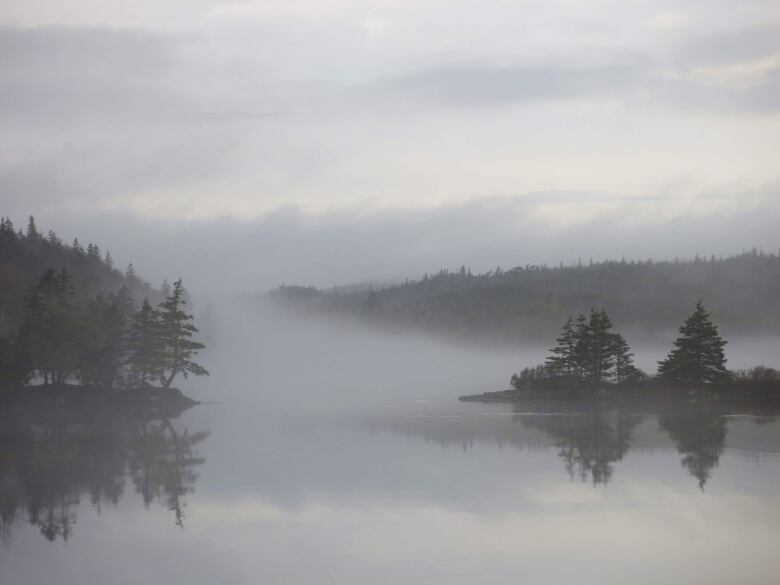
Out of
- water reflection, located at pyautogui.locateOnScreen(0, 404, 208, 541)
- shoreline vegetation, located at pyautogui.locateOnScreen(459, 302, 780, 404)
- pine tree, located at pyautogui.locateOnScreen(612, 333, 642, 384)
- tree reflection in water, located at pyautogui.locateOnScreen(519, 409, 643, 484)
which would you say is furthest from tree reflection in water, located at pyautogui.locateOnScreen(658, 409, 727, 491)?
water reflection, located at pyautogui.locateOnScreen(0, 404, 208, 541)

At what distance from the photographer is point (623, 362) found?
80.0 metres

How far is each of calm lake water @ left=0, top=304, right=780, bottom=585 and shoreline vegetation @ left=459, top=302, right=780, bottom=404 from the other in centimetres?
1248

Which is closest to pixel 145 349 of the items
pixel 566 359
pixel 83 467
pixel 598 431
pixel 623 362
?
pixel 566 359

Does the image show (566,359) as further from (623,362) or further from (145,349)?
(145,349)

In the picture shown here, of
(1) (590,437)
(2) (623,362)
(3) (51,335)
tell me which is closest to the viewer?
(1) (590,437)

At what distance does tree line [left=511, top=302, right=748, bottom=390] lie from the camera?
76.9m

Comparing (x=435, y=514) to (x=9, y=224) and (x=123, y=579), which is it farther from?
(x=9, y=224)

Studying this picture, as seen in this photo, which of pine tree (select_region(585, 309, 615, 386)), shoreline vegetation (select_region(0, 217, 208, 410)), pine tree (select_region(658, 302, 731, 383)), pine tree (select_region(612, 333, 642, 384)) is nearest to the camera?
shoreline vegetation (select_region(0, 217, 208, 410))

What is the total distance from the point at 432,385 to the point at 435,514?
92.8m

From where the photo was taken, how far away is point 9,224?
455ft

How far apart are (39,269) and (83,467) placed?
8854 centimetres

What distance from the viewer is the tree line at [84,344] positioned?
6919 centimetres

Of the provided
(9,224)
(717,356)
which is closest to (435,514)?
(717,356)

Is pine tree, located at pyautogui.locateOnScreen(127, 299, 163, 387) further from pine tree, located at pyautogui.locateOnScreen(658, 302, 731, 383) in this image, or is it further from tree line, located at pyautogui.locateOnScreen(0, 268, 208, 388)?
pine tree, located at pyautogui.locateOnScreen(658, 302, 731, 383)
